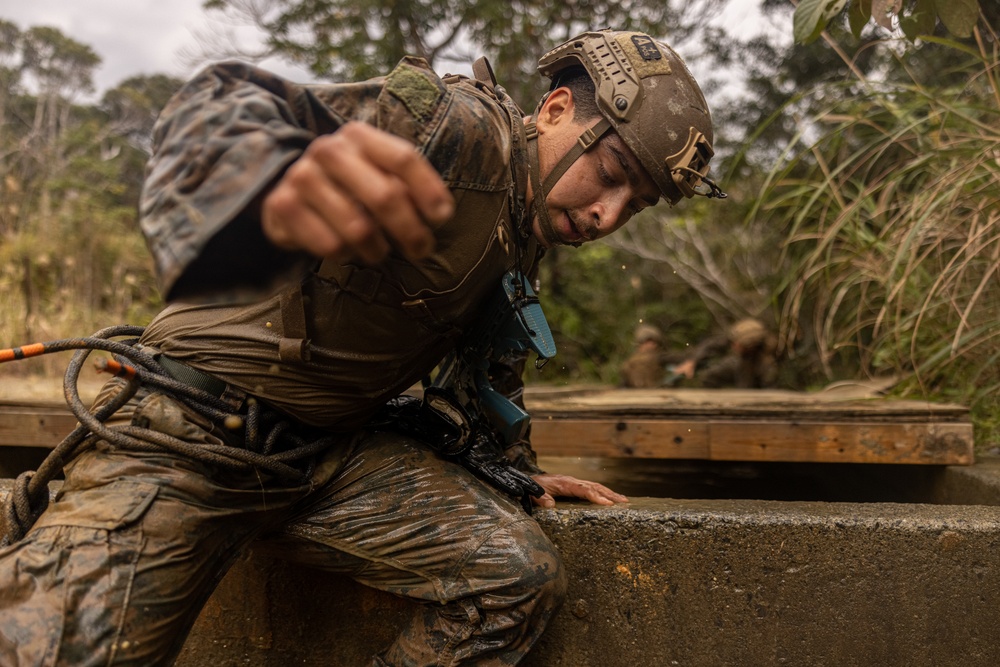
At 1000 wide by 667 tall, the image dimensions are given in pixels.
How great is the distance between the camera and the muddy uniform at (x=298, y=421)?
1.05m

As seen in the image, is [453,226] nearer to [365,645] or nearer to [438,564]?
[438,564]

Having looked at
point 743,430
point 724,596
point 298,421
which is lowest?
point 743,430

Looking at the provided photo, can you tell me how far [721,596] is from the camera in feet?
6.45

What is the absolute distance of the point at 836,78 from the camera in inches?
316

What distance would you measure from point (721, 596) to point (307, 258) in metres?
1.45

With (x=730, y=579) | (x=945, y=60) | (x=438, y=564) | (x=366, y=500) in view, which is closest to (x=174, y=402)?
(x=366, y=500)

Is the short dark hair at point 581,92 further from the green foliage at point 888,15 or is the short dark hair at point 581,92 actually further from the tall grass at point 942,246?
the tall grass at point 942,246

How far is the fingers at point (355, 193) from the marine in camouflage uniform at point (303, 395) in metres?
0.02

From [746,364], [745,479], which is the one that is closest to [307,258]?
[745,479]

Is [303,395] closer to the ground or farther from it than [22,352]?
closer to the ground

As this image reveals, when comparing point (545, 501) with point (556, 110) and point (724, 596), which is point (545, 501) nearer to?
point (724, 596)

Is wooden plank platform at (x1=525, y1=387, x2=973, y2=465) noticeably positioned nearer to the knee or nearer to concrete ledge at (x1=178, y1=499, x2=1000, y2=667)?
concrete ledge at (x1=178, y1=499, x2=1000, y2=667)

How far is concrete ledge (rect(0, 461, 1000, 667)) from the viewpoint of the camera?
6.23ft

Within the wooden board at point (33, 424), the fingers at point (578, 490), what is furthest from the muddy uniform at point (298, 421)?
the wooden board at point (33, 424)
